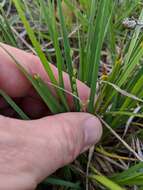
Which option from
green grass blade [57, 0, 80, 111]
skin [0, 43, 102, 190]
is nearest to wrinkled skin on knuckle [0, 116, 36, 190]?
skin [0, 43, 102, 190]

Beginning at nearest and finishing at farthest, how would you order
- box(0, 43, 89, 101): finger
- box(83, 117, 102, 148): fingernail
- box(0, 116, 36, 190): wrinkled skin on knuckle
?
box(0, 116, 36, 190): wrinkled skin on knuckle < box(83, 117, 102, 148): fingernail < box(0, 43, 89, 101): finger

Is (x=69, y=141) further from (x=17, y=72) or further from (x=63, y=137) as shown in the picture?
(x=17, y=72)

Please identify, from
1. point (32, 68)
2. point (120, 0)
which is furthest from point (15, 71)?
point (120, 0)

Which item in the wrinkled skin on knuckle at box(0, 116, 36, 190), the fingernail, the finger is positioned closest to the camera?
the wrinkled skin on knuckle at box(0, 116, 36, 190)

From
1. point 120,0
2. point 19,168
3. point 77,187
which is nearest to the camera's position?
point 19,168

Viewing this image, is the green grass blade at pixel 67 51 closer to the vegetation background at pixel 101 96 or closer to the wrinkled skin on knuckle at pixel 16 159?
the vegetation background at pixel 101 96

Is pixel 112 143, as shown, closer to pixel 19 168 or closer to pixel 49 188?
pixel 49 188

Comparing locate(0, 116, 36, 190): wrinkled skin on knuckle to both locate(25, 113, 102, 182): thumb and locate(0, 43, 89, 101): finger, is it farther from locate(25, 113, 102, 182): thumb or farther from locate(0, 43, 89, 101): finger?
locate(0, 43, 89, 101): finger

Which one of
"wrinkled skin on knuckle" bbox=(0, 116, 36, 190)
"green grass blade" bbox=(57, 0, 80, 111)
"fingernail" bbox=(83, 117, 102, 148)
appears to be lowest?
"fingernail" bbox=(83, 117, 102, 148)
